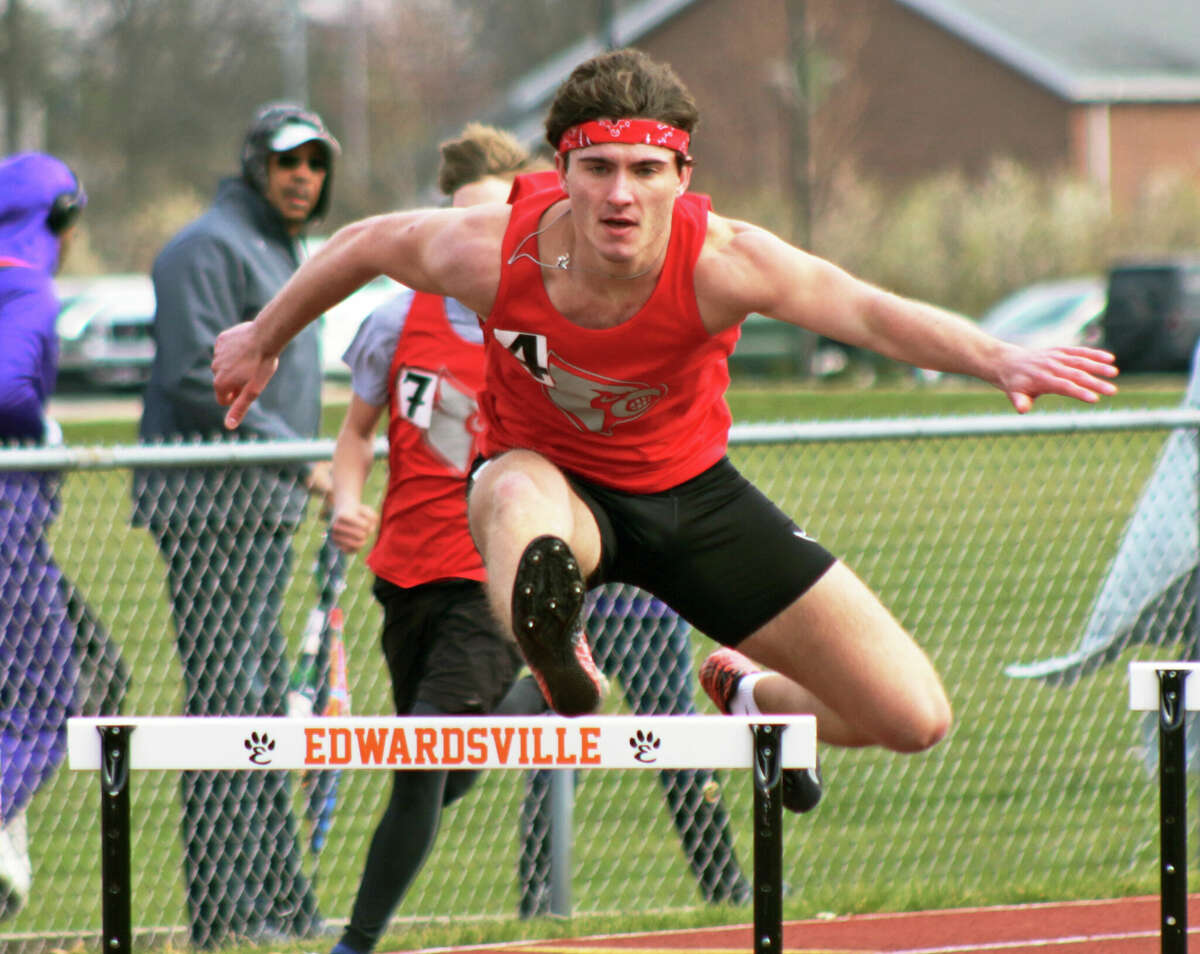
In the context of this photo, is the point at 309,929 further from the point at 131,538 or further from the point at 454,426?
the point at 131,538

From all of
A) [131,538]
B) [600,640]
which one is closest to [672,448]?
[600,640]

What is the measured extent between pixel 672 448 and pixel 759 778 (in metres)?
1.10

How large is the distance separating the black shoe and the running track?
709 mm

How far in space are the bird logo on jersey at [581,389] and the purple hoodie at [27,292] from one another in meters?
1.91

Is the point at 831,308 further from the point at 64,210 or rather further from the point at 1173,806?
the point at 64,210

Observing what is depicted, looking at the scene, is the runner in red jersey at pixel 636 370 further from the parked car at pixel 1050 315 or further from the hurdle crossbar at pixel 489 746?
the parked car at pixel 1050 315

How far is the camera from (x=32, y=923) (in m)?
5.69

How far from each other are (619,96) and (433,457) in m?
1.35

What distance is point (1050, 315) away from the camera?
28719 millimetres

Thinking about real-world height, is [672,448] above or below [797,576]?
above

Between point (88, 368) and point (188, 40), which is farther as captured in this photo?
point (188, 40)

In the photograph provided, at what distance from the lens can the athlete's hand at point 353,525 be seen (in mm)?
5086

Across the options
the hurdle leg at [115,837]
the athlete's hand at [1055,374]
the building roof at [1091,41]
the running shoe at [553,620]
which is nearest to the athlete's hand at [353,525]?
the running shoe at [553,620]

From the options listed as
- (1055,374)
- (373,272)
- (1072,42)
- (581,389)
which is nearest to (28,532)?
(373,272)
